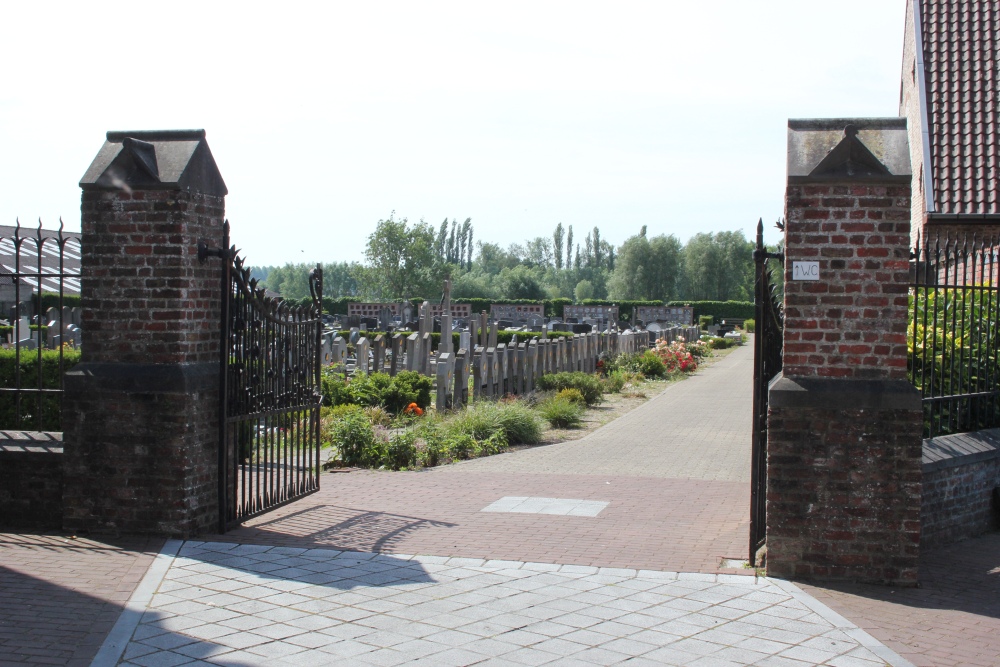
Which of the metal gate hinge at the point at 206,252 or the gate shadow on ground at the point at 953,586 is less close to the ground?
the metal gate hinge at the point at 206,252

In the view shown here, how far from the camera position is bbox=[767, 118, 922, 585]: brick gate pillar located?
598cm

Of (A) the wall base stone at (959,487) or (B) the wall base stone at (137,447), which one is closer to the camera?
(B) the wall base stone at (137,447)

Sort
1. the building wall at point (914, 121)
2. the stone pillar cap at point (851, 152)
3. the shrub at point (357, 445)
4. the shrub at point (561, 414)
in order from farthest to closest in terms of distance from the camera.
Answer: the building wall at point (914, 121)
the shrub at point (561, 414)
the shrub at point (357, 445)
the stone pillar cap at point (851, 152)

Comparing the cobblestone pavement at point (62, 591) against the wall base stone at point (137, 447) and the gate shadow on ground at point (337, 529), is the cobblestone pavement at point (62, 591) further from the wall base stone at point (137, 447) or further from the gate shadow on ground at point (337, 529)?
the gate shadow on ground at point (337, 529)

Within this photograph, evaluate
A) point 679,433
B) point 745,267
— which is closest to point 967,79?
point 679,433

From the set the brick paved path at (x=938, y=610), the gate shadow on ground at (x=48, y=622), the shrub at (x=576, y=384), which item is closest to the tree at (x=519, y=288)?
the shrub at (x=576, y=384)

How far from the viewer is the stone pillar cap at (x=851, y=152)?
5973 mm

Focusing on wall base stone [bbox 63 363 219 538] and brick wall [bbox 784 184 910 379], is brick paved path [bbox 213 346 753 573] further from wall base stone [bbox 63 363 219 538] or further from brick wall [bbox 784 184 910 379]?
brick wall [bbox 784 184 910 379]

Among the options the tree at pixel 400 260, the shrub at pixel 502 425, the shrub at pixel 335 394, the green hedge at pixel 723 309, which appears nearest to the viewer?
the shrub at pixel 502 425

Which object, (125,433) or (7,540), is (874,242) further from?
(7,540)

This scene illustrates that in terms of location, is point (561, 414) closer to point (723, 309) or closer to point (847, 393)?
point (847, 393)

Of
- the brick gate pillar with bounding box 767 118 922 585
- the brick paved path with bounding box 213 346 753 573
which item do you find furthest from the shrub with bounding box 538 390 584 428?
the brick gate pillar with bounding box 767 118 922 585

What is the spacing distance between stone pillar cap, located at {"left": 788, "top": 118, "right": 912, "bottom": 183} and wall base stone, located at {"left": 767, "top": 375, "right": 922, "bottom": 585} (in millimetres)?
1319

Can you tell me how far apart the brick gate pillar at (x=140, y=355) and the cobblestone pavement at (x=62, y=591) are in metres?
0.35
